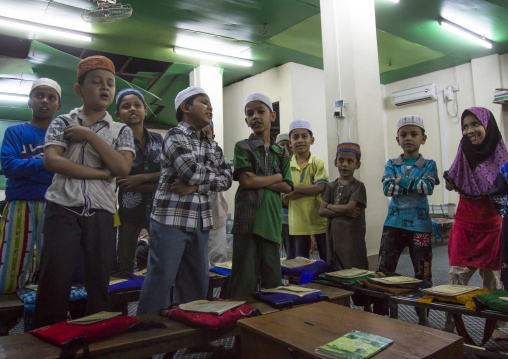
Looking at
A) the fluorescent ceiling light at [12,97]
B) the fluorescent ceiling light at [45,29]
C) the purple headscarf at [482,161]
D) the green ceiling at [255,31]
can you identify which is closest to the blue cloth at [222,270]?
the purple headscarf at [482,161]

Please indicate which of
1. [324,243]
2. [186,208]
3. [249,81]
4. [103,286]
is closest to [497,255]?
[324,243]

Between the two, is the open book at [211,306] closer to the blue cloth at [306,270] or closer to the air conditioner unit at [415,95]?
the blue cloth at [306,270]

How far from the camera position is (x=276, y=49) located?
6.55 metres

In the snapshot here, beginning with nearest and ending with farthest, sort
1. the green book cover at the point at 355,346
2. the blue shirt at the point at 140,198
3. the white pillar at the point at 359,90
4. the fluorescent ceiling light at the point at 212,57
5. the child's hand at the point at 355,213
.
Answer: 1. the green book cover at the point at 355,346
2. the blue shirt at the point at 140,198
3. the child's hand at the point at 355,213
4. the white pillar at the point at 359,90
5. the fluorescent ceiling light at the point at 212,57

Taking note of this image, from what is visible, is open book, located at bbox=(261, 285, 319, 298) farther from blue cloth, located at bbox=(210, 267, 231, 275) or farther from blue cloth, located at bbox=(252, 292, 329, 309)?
blue cloth, located at bbox=(210, 267, 231, 275)

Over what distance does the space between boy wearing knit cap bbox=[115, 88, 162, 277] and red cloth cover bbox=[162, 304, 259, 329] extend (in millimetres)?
1067

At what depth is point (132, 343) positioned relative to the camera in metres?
1.25

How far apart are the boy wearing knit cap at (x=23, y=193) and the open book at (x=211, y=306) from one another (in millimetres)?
1163

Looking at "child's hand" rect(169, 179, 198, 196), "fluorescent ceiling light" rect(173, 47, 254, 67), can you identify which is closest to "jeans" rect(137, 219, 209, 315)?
"child's hand" rect(169, 179, 198, 196)

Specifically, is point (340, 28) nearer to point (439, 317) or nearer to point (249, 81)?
point (439, 317)

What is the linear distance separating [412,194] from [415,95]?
630 cm

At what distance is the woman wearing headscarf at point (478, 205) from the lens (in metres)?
2.30

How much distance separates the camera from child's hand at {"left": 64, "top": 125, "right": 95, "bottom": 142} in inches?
64.6

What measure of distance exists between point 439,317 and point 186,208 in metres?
2.17
